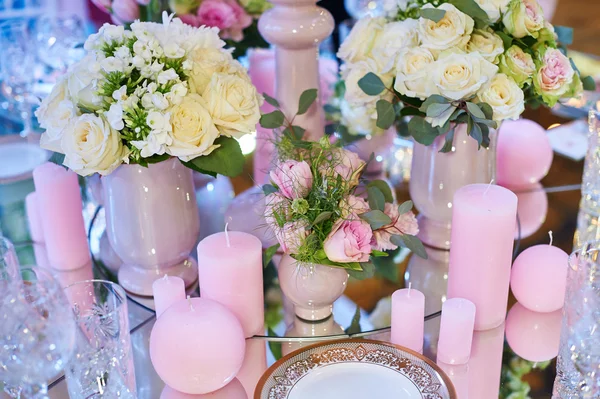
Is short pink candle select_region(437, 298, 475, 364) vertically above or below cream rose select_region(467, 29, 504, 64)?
below

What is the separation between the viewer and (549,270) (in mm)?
1148

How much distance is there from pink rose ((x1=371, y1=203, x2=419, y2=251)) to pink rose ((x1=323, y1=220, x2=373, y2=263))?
0.05 meters

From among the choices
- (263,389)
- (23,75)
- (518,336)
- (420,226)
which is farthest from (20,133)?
(518,336)

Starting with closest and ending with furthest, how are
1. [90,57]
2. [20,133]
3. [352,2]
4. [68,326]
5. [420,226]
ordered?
[68,326]
[90,57]
[420,226]
[20,133]
[352,2]

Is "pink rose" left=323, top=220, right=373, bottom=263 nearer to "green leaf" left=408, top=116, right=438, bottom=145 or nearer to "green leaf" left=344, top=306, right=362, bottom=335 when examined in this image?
"green leaf" left=344, top=306, right=362, bottom=335

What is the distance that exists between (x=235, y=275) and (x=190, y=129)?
22 centimetres

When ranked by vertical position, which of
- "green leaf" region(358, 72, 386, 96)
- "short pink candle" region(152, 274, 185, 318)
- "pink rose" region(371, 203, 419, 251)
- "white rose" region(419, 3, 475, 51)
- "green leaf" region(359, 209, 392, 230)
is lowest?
"short pink candle" region(152, 274, 185, 318)

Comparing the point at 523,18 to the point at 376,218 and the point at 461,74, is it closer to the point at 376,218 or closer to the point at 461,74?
the point at 461,74

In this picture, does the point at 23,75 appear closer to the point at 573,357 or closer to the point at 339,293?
the point at 339,293

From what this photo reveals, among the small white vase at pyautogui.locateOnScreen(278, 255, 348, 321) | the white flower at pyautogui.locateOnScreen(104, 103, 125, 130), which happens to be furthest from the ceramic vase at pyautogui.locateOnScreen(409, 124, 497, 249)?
the white flower at pyautogui.locateOnScreen(104, 103, 125, 130)

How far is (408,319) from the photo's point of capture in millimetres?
1051

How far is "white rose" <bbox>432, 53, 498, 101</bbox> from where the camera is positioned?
113cm

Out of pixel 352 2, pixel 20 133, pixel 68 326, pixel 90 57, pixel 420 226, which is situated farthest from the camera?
pixel 352 2

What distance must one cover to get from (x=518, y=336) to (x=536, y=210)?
41cm
